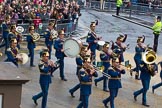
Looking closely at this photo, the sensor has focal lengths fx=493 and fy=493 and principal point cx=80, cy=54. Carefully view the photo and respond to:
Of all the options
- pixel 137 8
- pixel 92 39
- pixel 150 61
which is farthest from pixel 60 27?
pixel 137 8

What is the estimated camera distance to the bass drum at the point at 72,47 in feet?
48.3

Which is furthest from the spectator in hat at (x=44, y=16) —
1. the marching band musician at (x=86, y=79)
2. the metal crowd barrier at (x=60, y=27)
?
the marching band musician at (x=86, y=79)

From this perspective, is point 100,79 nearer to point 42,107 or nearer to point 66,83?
point 66,83

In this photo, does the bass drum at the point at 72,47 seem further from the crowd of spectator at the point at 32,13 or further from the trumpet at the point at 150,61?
the crowd of spectator at the point at 32,13

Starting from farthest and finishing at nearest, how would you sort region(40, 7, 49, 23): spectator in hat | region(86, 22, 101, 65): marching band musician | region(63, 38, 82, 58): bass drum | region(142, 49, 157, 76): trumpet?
1. region(40, 7, 49, 23): spectator in hat
2. region(86, 22, 101, 65): marching band musician
3. region(63, 38, 82, 58): bass drum
4. region(142, 49, 157, 76): trumpet

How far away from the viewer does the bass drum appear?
14719 mm

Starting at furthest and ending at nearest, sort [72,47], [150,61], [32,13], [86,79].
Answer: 1. [32,13]
2. [72,47]
3. [150,61]
4. [86,79]

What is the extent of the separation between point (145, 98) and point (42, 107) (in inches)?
138

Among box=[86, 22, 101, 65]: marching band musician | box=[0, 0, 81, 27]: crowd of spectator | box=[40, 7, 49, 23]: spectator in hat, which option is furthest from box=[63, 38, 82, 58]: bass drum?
box=[40, 7, 49, 23]: spectator in hat

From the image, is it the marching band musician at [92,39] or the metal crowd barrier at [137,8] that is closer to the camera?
the marching band musician at [92,39]

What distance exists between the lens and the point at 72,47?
1489 cm

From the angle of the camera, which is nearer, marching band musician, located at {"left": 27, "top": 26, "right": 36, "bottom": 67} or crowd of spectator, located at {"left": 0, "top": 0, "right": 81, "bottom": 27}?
marching band musician, located at {"left": 27, "top": 26, "right": 36, "bottom": 67}

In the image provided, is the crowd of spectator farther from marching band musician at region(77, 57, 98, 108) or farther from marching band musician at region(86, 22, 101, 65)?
marching band musician at region(77, 57, 98, 108)

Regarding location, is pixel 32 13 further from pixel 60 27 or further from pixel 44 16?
pixel 60 27
